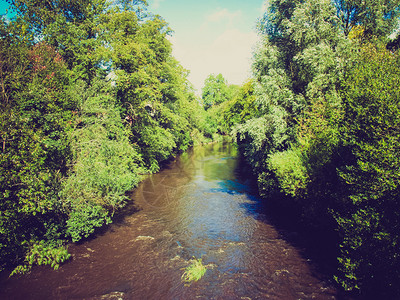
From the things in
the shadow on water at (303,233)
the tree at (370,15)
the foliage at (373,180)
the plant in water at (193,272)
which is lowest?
the plant in water at (193,272)

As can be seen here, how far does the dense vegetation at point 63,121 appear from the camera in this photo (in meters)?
8.77

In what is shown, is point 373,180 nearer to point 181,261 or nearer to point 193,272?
point 193,272

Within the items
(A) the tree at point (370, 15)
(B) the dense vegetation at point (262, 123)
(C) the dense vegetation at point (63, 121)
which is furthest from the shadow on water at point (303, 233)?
(A) the tree at point (370, 15)

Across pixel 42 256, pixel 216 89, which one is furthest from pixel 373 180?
pixel 216 89

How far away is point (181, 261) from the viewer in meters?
11.0

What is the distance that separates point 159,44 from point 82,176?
66.6ft

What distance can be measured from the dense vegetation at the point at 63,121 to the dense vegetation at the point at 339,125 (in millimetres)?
10704

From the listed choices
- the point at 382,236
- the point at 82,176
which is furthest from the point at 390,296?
the point at 82,176

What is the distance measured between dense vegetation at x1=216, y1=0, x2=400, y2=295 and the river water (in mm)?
2205

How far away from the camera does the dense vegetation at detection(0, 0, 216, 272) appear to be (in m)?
8.77

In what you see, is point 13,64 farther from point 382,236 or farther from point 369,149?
point 382,236

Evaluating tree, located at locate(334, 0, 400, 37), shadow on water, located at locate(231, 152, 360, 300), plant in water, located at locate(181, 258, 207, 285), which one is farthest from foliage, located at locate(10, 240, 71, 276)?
tree, located at locate(334, 0, 400, 37)

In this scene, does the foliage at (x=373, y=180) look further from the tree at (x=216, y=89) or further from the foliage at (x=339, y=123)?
the tree at (x=216, y=89)

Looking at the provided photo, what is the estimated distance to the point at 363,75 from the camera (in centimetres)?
891
